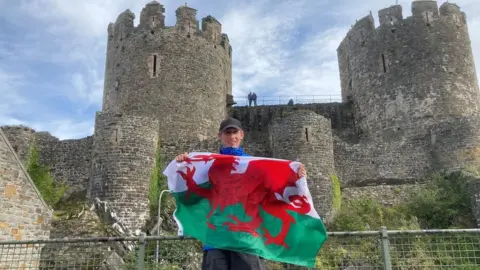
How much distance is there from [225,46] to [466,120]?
1350cm

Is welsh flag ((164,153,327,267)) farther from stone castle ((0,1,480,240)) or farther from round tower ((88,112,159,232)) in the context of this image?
round tower ((88,112,159,232))

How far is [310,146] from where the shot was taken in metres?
19.5

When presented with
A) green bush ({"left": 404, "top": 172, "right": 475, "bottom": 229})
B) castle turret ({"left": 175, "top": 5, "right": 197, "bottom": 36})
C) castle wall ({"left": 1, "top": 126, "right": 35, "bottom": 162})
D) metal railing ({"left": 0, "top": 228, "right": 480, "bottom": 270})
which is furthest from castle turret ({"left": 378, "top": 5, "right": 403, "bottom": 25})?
metal railing ({"left": 0, "top": 228, "right": 480, "bottom": 270})

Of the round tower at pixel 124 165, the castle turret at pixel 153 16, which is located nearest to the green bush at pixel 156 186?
the round tower at pixel 124 165

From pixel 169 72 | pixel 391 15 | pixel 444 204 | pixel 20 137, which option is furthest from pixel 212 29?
pixel 444 204

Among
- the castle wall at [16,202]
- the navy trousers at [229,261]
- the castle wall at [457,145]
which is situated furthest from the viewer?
the castle wall at [457,145]

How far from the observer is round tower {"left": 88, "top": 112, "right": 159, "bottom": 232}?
1834 cm

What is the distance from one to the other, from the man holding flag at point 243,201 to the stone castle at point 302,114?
1327 cm

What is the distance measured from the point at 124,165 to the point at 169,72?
7142 millimetres

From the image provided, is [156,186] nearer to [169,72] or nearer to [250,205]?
[169,72]

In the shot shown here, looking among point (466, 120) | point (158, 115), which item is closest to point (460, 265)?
point (466, 120)

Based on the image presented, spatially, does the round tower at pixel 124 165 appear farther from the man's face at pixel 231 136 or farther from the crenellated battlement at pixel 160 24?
the man's face at pixel 231 136

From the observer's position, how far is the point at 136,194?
18656mm

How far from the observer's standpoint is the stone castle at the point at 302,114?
1934cm
